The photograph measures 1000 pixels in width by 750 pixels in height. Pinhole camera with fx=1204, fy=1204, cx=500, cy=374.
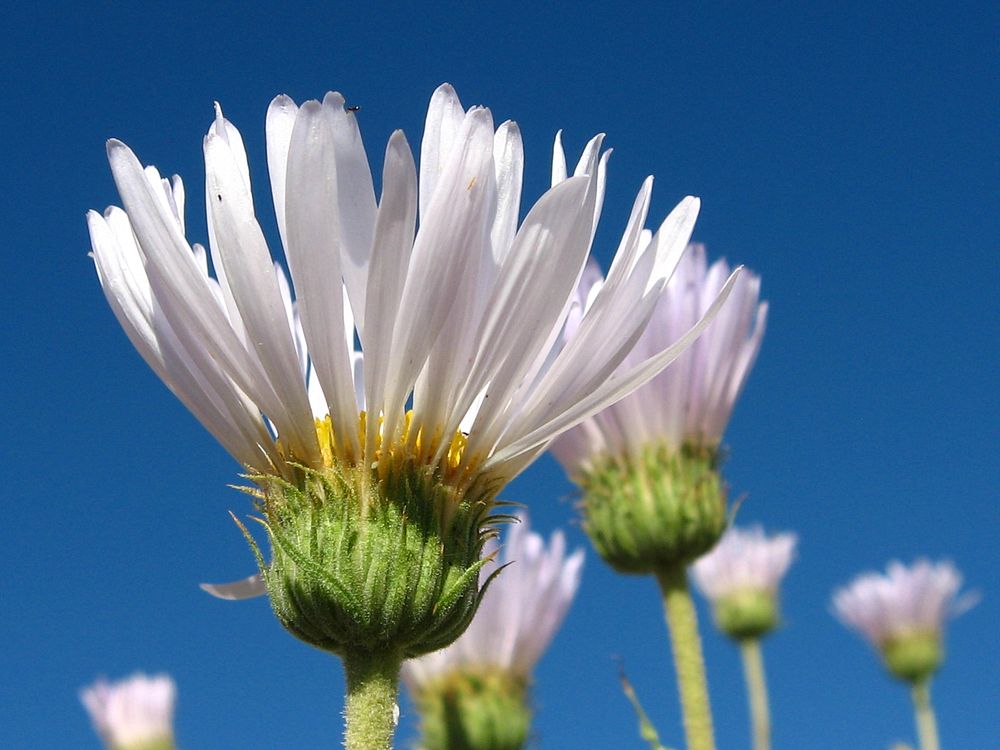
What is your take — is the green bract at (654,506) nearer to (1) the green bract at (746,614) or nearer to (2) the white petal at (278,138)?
(2) the white petal at (278,138)

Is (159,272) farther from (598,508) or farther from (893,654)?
(893,654)

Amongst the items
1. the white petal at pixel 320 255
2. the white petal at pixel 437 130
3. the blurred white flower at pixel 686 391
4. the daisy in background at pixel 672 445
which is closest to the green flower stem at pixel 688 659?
the daisy in background at pixel 672 445

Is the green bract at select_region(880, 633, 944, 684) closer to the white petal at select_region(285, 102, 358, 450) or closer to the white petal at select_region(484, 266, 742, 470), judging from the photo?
the white petal at select_region(484, 266, 742, 470)

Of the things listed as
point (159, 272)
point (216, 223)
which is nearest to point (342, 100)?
point (216, 223)

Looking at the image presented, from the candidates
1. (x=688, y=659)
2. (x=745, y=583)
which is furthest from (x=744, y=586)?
(x=688, y=659)

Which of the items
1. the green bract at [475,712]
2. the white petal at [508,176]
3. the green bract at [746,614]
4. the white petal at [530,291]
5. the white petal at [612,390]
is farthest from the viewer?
the green bract at [746,614]

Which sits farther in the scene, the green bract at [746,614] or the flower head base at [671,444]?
the green bract at [746,614]

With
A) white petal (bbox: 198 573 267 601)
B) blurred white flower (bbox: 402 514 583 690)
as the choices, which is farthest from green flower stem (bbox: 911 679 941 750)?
white petal (bbox: 198 573 267 601)
